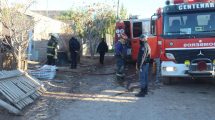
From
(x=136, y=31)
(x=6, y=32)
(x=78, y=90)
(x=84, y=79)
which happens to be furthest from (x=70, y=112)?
(x=136, y=31)

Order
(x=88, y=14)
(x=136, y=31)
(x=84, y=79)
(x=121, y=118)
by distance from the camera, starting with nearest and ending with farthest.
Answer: (x=121, y=118) → (x=84, y=79) → (x=136, y=31) → (x=88, y=14)

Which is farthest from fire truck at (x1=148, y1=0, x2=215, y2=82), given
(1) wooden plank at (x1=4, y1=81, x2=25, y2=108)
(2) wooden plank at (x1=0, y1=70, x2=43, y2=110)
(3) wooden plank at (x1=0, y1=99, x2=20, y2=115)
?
(3) wooden plank at (x1=0, y1=99, x2=20, y2=115)

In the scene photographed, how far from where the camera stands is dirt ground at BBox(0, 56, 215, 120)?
10.6 m

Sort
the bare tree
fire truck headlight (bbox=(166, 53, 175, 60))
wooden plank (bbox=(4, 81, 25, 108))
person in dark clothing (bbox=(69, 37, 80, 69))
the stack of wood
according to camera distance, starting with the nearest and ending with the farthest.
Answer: the stack of wood → wooden plank (bbox=(4, 81, 25, 108)) → fire truck headlight (bbox=(166, 53, 175, 60)) → the bare tree → person in dark clothing (bbox=(69, 37, 80, 69))

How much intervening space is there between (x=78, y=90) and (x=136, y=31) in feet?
26.8

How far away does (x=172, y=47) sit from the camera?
14.7 metres

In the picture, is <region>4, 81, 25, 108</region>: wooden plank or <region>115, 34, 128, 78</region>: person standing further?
<region>115, 34, 128, 78</region>: person standing

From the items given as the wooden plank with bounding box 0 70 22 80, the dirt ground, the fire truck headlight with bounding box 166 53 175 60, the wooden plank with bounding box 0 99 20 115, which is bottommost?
the dirt ground

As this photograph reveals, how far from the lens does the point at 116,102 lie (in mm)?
12555

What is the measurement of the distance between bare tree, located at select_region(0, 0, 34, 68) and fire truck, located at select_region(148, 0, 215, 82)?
235 inches

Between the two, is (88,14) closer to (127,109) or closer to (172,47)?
(172,47)

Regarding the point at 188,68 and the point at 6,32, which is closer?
the point at 188,68

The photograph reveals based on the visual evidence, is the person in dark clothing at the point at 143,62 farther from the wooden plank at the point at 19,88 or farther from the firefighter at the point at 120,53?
the firefighter at the point at 120,53

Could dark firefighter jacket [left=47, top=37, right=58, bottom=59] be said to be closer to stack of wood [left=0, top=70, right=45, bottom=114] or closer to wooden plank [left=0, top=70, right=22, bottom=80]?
stack of wood [left=0, top=70, right=45, bottom=114]
